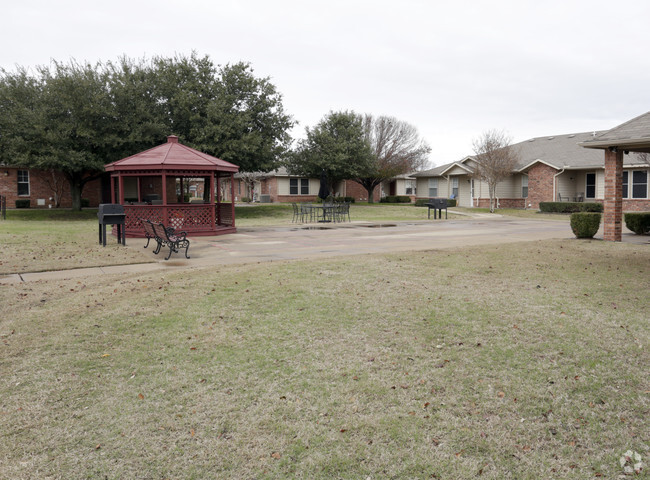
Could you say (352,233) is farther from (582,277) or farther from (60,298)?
(60,298)

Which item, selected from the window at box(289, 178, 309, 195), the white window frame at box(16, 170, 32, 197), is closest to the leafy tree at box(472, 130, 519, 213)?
the window at box(289, 178, 309, 195)

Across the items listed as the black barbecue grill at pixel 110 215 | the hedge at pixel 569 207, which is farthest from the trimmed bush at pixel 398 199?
the black barbecue grill at pixel 110 215

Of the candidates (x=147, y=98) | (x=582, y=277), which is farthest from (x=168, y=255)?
(x=147, y=98)

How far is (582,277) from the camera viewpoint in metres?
8.81

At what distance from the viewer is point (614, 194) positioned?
14656mm

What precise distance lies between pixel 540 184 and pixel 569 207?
419 centimetres

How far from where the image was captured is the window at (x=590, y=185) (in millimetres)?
32656

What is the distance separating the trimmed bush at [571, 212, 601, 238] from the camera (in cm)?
1511

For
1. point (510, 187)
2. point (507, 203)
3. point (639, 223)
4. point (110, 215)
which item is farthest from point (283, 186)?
point (639, 223)

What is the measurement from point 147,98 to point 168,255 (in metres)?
20.5

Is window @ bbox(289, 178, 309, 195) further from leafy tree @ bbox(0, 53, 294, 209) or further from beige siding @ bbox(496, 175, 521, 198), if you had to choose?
beige siding @ bbox(496, 175, 521, 198)

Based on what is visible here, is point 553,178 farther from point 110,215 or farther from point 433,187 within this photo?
point 110,215

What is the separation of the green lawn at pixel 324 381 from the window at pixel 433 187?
124 feet

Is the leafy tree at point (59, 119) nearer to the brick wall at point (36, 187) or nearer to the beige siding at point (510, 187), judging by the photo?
the brick wall at point (36, 187)
